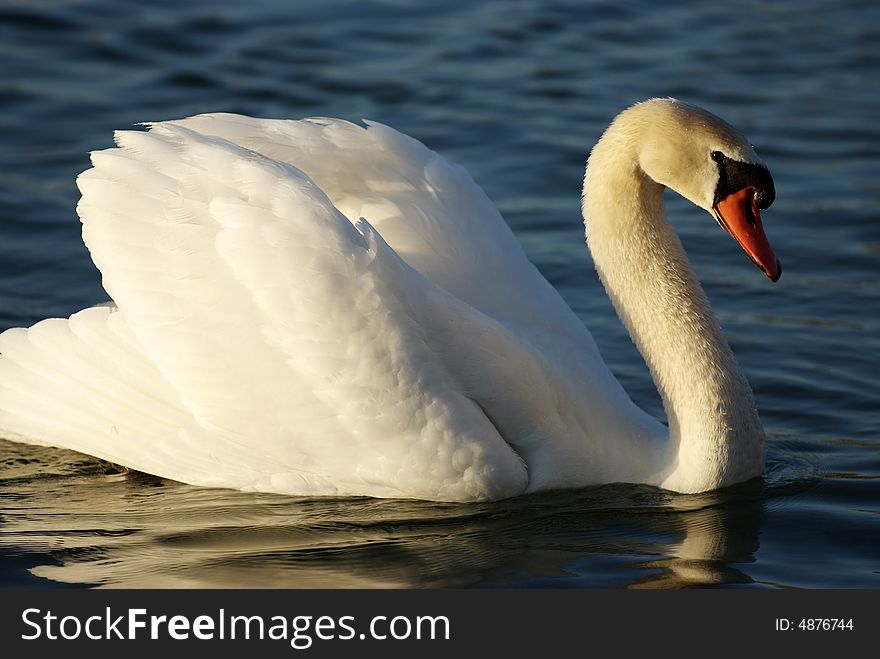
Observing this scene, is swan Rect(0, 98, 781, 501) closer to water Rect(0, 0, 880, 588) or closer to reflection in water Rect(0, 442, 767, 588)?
reflection in water Rect(0, 442, 767, 588)

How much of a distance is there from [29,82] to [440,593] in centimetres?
883

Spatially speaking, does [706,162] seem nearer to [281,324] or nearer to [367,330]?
[367,330]

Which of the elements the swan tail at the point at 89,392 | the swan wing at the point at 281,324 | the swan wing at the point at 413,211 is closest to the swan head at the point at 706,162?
the swan wing at the point at 413,211

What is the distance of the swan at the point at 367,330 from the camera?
6902 millimetres

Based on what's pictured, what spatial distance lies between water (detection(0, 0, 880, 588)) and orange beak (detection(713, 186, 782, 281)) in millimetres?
1110

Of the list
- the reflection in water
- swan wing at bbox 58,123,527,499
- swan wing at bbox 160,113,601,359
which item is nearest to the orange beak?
swan wing at bbox 160,113,601,359

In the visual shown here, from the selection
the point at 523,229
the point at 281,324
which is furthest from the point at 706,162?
the point at 523,229

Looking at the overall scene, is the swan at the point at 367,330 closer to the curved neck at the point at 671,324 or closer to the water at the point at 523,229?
the curved neck at the point at 671,324

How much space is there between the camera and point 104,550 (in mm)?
6836

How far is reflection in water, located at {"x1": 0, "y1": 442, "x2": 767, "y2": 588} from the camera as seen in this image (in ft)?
21.8

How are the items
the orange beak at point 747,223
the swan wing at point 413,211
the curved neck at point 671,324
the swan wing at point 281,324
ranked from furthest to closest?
the swan wing at point 413,211
the curved neck at point 671,324
the orange beak at point 747,223
the swan wing at point 281,324

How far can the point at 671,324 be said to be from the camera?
300 inches

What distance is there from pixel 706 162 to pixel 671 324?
83cm

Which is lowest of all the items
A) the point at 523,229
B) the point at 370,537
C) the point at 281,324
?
the point at 370,537
